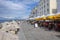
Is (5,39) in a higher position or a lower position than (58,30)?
higher

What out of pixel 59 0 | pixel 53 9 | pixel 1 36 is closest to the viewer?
pixel 1 36

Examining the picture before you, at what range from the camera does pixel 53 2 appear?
310ft

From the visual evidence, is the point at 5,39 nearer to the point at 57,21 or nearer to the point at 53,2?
the point at 57,21

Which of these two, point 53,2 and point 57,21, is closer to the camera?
point 57,21

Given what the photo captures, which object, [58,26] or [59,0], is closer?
[58,26]

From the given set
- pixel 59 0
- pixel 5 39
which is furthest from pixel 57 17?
pixel 59 0

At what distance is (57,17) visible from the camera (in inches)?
1120

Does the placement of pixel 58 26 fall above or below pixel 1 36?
below

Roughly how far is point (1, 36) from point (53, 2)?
282 ft

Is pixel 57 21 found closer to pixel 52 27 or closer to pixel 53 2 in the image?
pixel 52 27

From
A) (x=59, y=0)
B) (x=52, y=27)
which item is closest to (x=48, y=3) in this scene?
(x=59, y=0)

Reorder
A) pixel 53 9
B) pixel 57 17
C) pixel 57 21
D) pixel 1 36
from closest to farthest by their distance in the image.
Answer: pixel 1 36 < pixel 57 17 < pixel 57 21 < pixel 53 9

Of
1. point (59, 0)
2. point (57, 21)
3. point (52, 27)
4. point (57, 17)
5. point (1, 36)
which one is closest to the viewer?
point (1, 36)

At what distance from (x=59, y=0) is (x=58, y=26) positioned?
45934mm
